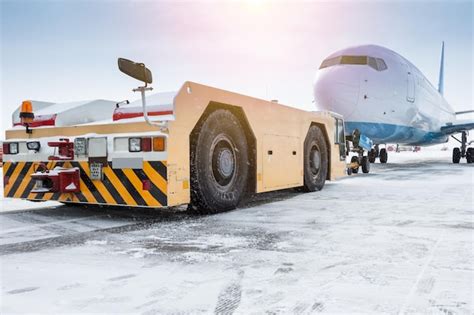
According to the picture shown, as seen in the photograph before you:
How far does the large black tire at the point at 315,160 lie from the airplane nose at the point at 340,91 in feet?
16.5

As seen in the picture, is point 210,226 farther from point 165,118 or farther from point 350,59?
point 350,59

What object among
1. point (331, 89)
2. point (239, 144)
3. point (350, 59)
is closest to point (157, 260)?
point (239, 144)

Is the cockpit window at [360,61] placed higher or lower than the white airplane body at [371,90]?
higher

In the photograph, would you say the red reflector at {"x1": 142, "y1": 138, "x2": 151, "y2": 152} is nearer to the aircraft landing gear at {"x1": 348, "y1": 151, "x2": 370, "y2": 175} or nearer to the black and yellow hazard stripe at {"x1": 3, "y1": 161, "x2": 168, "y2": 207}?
the black and yellow hazard stripe at {"x1": 3, "y1": 161, "x2": 168, "y2": 207}

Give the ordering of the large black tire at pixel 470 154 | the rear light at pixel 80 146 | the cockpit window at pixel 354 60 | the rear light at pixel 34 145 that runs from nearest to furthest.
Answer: the rear light at pixel 80 146, the rear light at pixel 34 145, the cockpit window at pixel 354 60, the large black tire at pixel 470 154

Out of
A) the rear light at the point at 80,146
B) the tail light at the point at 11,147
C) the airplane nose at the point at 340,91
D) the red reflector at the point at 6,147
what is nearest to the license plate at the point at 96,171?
the rear light at the point at 80,146

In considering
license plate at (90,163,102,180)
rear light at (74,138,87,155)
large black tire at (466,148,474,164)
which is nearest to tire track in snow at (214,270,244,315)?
license plate at (90,163,102,180)

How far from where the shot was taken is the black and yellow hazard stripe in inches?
171

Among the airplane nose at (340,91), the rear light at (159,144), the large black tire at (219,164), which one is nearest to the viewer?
the rear light at (159,144)

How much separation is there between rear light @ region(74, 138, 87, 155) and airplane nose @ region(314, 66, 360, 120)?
383 inches

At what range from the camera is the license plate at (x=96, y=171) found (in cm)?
462

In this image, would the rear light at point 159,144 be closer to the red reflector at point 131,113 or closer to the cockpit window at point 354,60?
the red reflector at point 131,113

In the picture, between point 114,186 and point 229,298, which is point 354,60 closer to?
point 114,186

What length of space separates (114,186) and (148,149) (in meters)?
0.59
